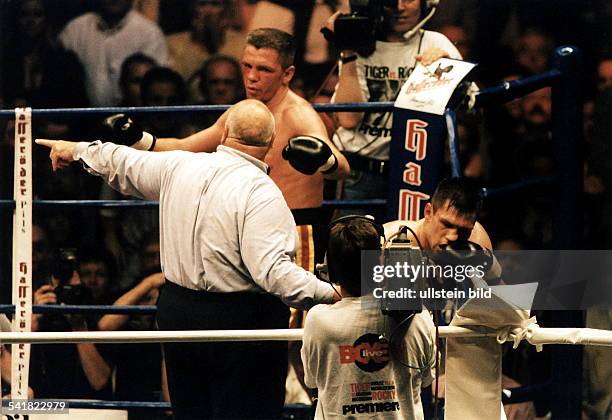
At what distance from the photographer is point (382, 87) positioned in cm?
373

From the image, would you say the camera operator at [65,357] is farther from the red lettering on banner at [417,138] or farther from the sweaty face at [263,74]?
the red lettering on banner at [417,138]

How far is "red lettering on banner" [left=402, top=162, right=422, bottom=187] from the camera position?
3.34m

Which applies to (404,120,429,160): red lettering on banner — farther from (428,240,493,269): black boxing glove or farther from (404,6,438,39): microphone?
(404,6,438,39): microphone

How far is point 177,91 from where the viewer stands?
12.5ft

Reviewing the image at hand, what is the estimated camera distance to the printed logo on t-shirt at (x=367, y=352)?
2211 mm

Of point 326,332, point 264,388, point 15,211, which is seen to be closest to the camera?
point 326,332

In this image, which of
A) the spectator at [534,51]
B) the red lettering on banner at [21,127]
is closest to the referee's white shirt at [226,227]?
the red lettering on banner at [21,127]

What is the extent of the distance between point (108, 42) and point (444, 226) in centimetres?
131

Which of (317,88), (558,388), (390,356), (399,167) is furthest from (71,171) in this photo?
(390,356)

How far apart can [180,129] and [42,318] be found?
72 centimetres

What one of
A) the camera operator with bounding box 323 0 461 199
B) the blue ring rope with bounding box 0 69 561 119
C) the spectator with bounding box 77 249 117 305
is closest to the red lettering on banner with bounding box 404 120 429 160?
the blue ring rope with bounding box 0 69 561 119

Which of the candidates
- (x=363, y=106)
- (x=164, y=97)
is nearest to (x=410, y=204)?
(x=363, y=106)

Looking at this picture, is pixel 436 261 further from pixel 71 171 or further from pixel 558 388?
pixel 71 171

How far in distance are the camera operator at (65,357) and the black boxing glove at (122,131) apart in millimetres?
478
